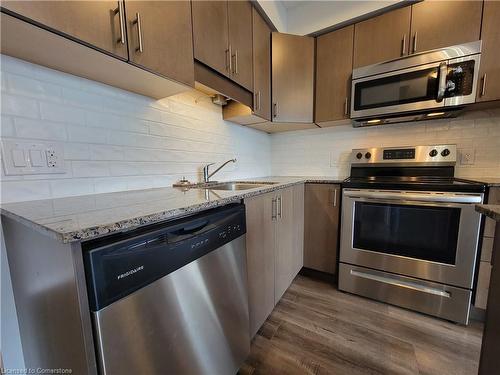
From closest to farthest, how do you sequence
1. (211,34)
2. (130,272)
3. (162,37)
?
(130,272), (162,37), (211,34)

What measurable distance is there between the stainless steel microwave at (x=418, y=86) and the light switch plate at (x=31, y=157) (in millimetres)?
2047

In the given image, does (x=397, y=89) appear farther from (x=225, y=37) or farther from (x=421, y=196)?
(x=225, y=37)

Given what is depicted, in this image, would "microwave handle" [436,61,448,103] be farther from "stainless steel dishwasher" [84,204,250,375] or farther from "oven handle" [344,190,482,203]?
"stainless steel dishwasher" [84,204,250,375]

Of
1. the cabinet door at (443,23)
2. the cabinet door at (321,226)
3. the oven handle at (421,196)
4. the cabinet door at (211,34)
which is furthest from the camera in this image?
the cabinet door at (321,226)

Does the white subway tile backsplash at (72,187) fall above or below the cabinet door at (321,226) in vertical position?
above

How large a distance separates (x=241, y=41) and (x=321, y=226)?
159 centimetres

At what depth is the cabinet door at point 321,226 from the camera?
1822 mm

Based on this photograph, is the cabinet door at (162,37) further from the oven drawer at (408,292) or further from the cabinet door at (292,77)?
the oven drawer at (408,292)

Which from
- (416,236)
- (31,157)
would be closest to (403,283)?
(416,236)

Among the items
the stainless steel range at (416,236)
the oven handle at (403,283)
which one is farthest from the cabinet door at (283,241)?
the oven handle at (403,283)

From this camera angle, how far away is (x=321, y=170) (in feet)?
7.81

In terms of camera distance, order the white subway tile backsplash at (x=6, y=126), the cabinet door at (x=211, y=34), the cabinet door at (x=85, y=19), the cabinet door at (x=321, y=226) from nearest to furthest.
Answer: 1. the cabinet door at (x=85, y=19)
2. the white subway tile backsplash at (x=6, y=126)
3. the cabinet door at (x=211, y=34)
4. the cabinet door at (x=321, y=226)

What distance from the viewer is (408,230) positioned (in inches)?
60.2

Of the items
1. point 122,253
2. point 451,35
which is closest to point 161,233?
point 122,253
